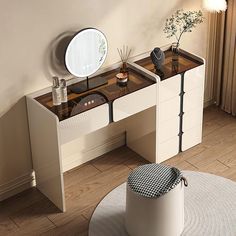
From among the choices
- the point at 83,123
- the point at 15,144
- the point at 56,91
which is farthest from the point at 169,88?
the point at 15,144

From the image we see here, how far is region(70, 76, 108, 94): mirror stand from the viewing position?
3.81m

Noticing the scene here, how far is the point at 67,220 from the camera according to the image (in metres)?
3.73

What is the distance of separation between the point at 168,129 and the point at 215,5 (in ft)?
2.95

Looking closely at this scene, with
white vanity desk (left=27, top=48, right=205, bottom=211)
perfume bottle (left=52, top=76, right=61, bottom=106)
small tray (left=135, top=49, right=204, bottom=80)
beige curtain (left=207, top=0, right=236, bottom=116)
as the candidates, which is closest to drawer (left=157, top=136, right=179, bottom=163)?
white vanity desk (left=27, top=48, right=205, bottom=211)

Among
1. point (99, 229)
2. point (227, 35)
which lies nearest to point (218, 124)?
point (227, 35)

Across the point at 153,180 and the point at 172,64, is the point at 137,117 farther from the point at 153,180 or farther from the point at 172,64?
the point at 153,180

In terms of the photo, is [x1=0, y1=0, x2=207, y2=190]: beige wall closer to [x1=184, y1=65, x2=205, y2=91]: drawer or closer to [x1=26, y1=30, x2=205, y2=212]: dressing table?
[x1=26, y1=30, x2=205, y2=212]: dressing table

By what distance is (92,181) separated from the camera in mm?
4066

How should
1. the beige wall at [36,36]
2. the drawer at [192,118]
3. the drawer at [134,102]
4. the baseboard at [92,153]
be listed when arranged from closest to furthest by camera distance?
the beige wall at [36,36] → the drawer at [134,102] → the baseboard at [92,153] → the drawer at [192,118]

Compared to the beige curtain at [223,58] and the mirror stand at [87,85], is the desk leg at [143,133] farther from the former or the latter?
the beige curtain at [223,58]

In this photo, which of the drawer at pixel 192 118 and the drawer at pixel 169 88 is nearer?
the drawer at pixel 169 88

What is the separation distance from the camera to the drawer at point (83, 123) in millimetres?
3574

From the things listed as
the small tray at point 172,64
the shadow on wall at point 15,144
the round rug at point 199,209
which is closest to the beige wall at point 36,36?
the shadow on wall at point 15,144

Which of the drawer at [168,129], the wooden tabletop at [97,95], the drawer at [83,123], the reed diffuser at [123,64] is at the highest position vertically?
the reed diffuser at [123,64]
